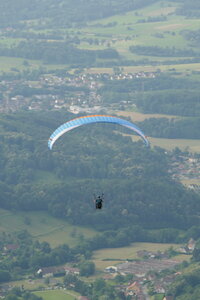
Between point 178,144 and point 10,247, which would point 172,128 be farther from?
point 10,247

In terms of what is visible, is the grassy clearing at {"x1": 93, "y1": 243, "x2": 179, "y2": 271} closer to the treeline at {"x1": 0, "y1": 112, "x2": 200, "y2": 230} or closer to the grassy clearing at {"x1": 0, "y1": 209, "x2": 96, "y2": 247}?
the grassy clearing at {"x1": 0, "y1": 209, "x2": 96, "y2": 247}

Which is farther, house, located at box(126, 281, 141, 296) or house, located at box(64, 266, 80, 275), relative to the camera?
house, located at box(64, 266, 80, 275)

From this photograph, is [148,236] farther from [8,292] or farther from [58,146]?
[58,146]

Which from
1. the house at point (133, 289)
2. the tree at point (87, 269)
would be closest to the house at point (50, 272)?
the tree at point (87, 269)

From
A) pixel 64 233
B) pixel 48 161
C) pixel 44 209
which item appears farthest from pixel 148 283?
pixel 48 161

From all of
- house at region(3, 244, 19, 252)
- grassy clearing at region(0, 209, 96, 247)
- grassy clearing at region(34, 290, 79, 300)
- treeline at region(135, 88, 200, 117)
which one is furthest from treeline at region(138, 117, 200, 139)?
grassy clearing at region(34, 290, 79, 300)
